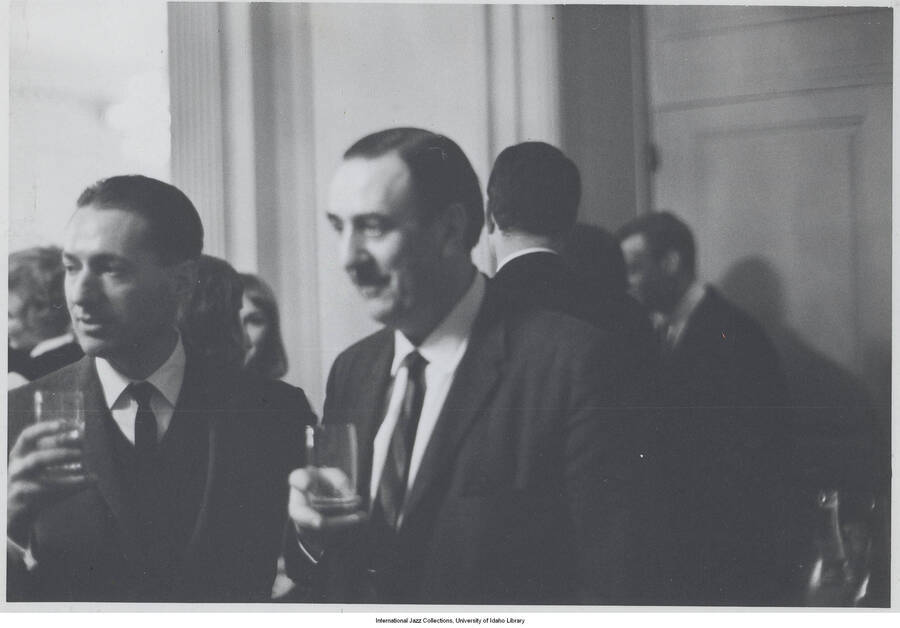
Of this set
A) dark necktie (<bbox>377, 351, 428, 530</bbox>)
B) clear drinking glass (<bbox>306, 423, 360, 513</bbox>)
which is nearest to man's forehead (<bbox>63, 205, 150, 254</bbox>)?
clear drinking glass (<bbox>306, 423, 360, 513</bbox>)

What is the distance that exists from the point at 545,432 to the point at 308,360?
2.69ft

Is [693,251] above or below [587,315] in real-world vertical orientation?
above

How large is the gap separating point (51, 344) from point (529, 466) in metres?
1.67

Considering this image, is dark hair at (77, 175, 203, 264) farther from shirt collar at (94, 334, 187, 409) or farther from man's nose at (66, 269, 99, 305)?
shirt collar at (94, 334, 187, 409)

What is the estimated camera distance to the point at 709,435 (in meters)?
3.04

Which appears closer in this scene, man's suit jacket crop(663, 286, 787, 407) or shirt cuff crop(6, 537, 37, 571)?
man's suit jacket crop(663, 286, 787, 407)

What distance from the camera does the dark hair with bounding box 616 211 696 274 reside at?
3029mm

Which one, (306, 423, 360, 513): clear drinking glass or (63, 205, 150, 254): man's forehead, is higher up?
(63, 205, 150, 254): man's forehead

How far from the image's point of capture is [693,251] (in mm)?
3043

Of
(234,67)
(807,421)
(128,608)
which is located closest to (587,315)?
(807,421)

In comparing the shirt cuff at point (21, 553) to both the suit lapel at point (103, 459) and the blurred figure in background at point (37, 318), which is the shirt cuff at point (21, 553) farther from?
the blurred figure in background at point (37, 318)

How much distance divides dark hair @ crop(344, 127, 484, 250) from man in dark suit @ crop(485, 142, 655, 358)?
57 millimetres

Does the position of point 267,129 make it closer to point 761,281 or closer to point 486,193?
point 486,193

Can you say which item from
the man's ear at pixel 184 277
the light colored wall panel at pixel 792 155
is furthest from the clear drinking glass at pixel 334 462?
the light colored wall panel at pixel 792 155
